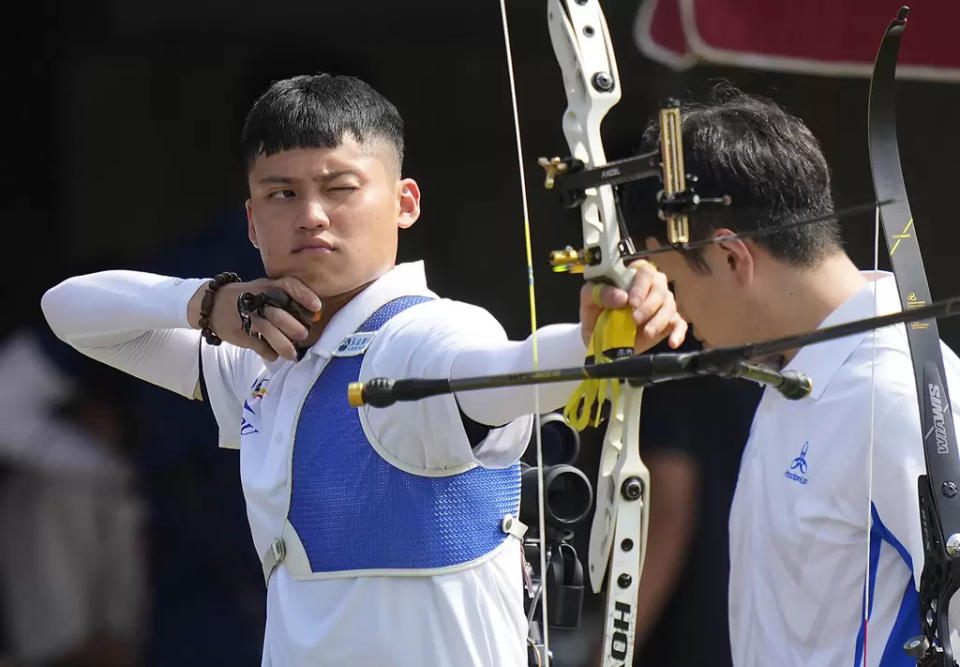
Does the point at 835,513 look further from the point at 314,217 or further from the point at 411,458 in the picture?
the point at 314,217

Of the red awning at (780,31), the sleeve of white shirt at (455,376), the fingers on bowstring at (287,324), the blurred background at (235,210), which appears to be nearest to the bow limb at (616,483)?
the sleeve of white shirt at (455,376)

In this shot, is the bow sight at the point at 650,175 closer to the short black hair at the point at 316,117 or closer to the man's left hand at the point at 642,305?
the man's left hand at the point at 642,305

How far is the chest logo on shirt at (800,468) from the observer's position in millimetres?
2068

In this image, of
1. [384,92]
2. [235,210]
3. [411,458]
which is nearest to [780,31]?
[384,92]

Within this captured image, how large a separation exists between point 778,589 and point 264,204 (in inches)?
37.5

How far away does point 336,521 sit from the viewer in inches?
78.4

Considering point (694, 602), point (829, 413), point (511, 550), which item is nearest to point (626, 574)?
point (511, 550)

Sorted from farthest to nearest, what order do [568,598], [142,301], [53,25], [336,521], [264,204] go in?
[53,25]
[568,598]
[142,301]
[264,204]
[336,521]

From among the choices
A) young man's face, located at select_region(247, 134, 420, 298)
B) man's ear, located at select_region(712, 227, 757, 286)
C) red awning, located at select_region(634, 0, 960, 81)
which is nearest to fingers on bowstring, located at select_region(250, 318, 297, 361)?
young man's face, located at select_region(247, 134, 420, 298)

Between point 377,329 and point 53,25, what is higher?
point 53,25

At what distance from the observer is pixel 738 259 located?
2203mm

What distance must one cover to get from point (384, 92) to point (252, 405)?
1.53 meters

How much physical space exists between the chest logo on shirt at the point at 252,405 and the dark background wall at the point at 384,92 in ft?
4.20

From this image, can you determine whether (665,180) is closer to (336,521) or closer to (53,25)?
(336,521)
